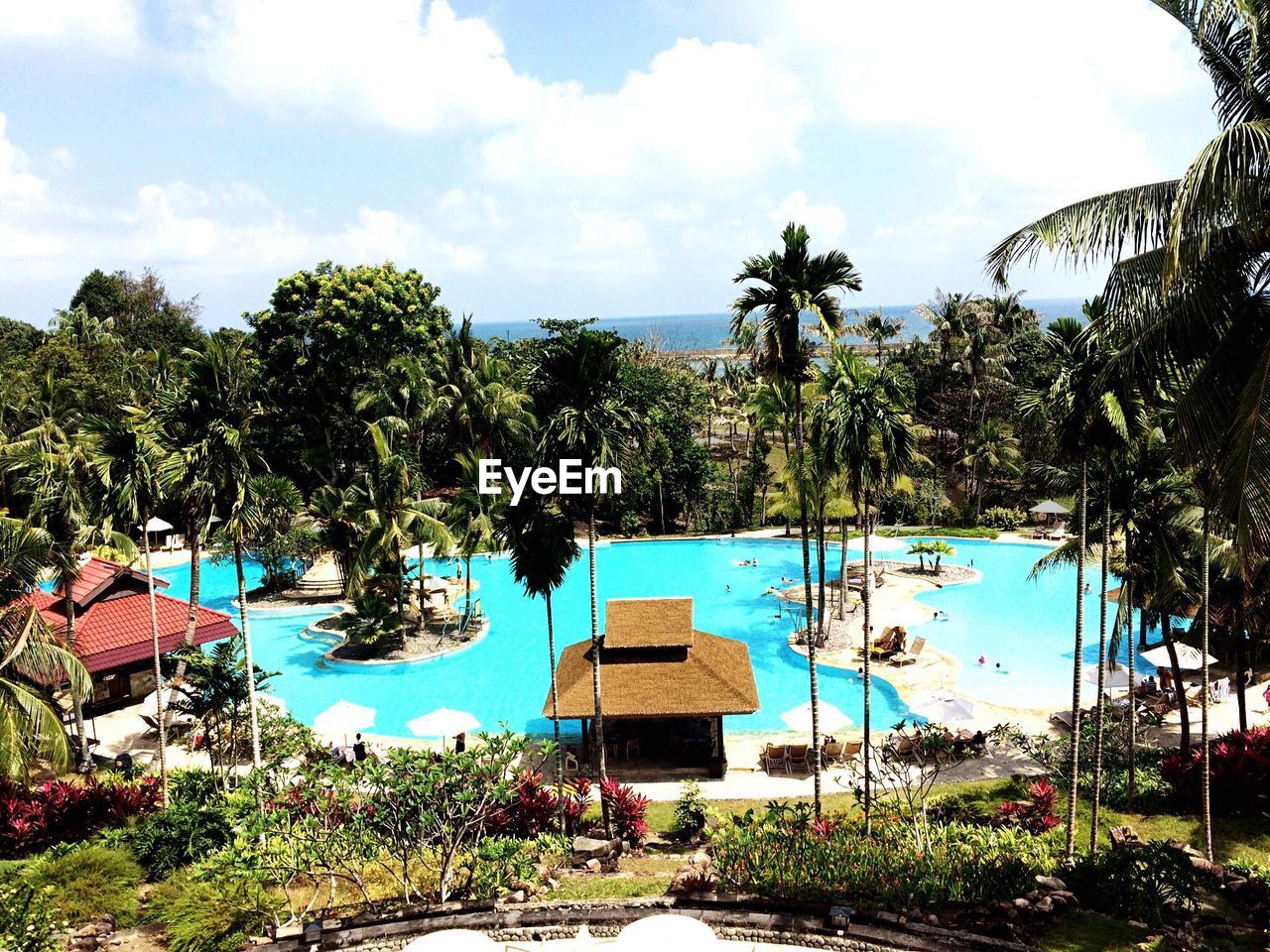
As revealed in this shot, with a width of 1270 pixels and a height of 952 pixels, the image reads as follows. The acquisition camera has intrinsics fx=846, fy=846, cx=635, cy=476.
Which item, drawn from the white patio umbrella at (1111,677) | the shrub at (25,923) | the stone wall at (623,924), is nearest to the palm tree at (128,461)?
the shrub at (25,923)

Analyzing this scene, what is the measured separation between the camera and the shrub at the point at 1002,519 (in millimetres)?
41375

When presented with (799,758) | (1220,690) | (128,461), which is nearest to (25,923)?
(128,461)

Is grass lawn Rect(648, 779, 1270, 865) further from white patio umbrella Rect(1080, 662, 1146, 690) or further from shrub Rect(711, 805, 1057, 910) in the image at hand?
white patio umbrella Rect(1080, 662, 1146, 690)

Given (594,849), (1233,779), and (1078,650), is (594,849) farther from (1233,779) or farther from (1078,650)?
(1233,779)

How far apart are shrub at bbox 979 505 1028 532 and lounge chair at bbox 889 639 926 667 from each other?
1858 centimetres

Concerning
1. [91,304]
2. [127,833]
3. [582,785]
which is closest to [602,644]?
[582,785]

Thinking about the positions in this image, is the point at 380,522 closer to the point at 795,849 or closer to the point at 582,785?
the point at 582,785

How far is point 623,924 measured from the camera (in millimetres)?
10867

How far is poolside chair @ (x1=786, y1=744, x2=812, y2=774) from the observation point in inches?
719

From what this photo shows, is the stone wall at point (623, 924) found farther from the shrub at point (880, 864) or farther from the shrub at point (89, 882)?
the shrub at point (89, 882)

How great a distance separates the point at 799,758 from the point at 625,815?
557 centimetres

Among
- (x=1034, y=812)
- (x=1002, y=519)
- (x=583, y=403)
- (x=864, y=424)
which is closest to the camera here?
(x=1034, y=812)

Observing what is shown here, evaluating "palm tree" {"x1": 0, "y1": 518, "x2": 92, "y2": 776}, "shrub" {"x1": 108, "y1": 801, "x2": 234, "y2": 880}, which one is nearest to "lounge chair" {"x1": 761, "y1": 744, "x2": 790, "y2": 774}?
"shrub" {"x1": 108, "y1": 801, "x2": 234, "y2": 880}

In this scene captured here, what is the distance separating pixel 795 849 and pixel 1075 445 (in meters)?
7.02
